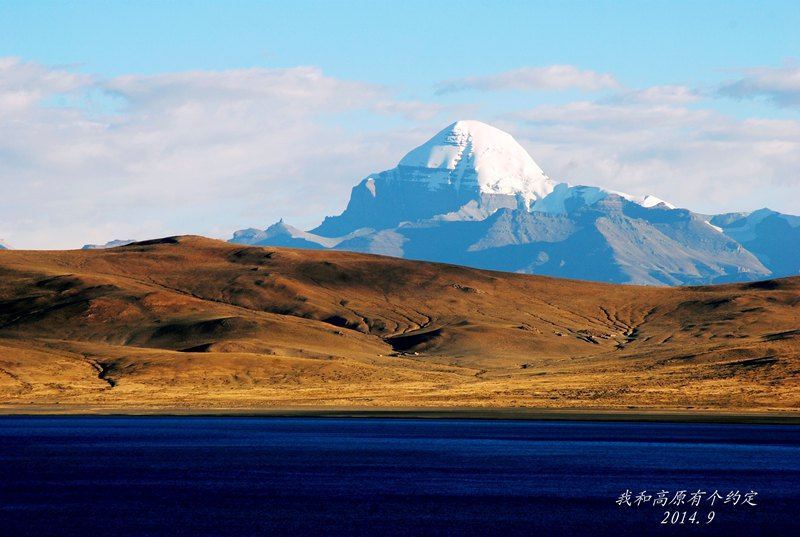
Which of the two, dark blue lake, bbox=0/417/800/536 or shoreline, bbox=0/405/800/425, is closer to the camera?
dark blue lake, bbox=0/417/800/536

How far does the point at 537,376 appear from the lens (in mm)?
193875

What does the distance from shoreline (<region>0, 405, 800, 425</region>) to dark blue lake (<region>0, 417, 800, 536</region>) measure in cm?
332

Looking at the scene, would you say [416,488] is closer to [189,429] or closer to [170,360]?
[189,429]

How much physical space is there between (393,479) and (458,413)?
57.8 meters

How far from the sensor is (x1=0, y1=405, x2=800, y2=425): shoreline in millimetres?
123000

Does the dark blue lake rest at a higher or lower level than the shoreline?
higher

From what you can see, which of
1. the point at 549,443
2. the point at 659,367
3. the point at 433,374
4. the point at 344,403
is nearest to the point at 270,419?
the point at 344,403

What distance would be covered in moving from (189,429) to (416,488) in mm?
54896

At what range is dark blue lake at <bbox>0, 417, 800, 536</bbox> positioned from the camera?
58.7 m

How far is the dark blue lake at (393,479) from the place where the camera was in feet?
193

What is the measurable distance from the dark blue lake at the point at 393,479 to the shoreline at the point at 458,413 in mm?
3322

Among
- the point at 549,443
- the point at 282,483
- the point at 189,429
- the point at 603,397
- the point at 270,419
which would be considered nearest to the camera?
the point at 282,483

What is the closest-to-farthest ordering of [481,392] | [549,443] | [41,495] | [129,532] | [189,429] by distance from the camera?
[129,532]
[41,495]
[549,443]
[189,429]
[481,392]

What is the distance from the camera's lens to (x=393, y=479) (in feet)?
254
